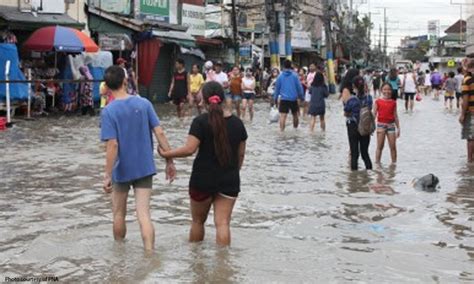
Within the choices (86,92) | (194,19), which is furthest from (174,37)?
(86,92)

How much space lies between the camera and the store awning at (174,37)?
2779 centimetres

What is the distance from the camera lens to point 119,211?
21.2 feet

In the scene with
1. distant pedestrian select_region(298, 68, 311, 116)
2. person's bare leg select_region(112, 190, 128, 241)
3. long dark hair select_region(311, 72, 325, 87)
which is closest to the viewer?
person's bare leg select_region(112, 190, 128, 241)

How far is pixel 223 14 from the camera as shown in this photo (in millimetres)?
41250

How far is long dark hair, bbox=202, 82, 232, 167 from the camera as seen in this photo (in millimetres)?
6098

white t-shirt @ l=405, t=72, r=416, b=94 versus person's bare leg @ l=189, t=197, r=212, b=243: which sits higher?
white t-shirt @ l=405, t=72, r=416, b=94

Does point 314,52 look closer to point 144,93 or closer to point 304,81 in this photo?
point 144,93

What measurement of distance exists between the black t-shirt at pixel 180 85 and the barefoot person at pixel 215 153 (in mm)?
14407

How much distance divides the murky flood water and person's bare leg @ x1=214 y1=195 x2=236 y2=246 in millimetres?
135

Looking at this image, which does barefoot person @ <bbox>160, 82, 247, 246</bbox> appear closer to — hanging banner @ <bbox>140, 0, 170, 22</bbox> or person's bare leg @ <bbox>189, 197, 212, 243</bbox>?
person's bare leg @ <bbox>189, 197, 212, 243</bbox>

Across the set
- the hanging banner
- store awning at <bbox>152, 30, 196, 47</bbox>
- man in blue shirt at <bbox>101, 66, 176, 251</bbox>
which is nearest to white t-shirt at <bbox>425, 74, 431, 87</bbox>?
store awning at <bbox>152, 30, 196, 47</bbox>

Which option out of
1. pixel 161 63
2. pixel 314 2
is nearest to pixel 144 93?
pixel 161 63

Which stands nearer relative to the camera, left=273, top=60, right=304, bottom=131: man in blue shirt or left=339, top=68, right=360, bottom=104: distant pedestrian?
left=339, top=68, right=360, bottom=104: distant pedestrian

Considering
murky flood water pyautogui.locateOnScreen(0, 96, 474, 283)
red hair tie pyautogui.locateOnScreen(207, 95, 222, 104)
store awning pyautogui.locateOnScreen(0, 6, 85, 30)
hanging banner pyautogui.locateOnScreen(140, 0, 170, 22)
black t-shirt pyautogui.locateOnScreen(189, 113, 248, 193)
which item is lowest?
murky flood water pyautogui.locateOnScreen(0, 96, 474, 283)
